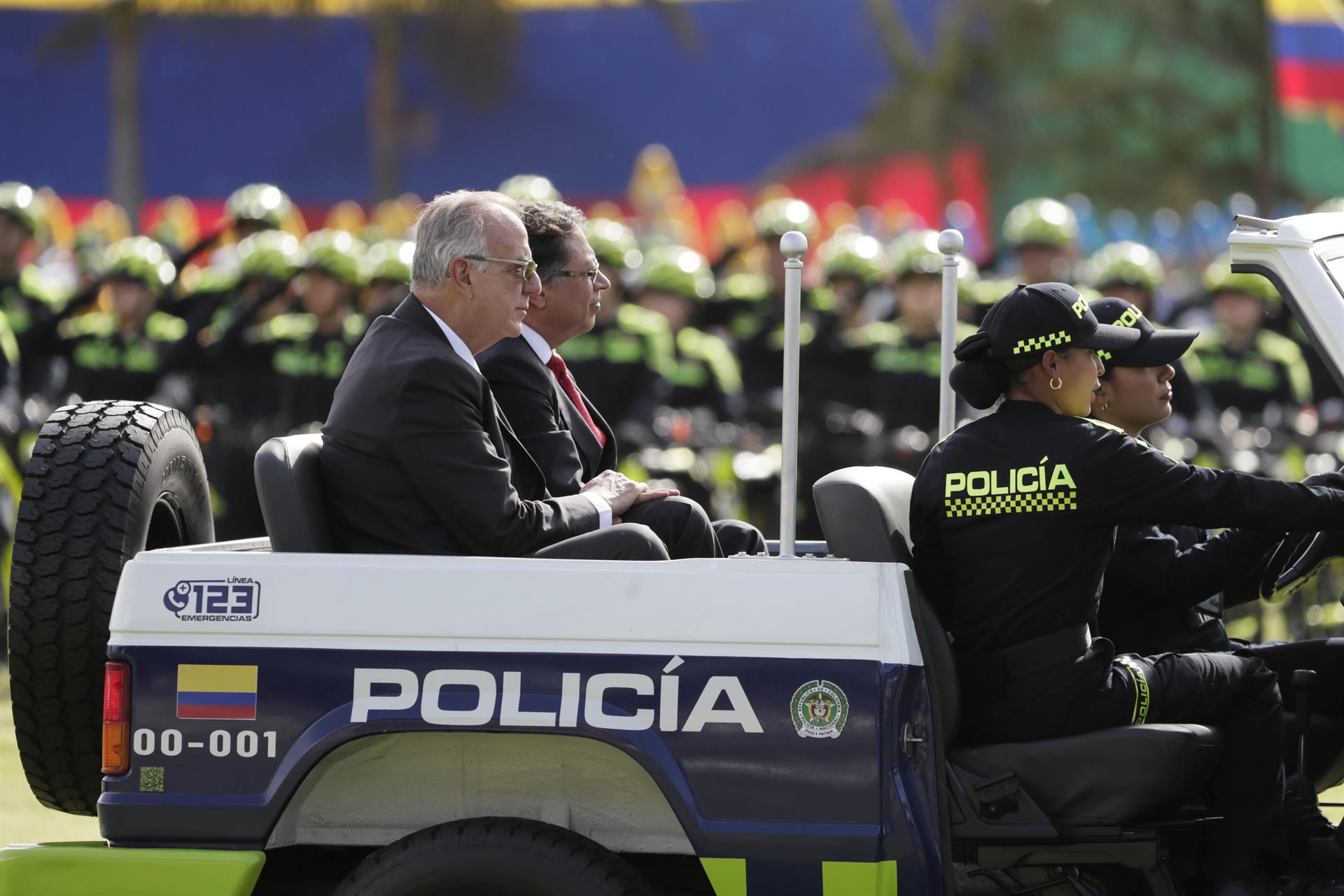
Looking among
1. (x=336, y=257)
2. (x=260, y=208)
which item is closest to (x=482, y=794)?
(x=336, y=257)

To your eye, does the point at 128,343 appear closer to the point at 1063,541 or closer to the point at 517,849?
the point at 517,849

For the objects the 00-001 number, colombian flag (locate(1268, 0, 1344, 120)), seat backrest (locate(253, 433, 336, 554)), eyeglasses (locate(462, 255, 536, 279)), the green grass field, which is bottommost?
the green grass field

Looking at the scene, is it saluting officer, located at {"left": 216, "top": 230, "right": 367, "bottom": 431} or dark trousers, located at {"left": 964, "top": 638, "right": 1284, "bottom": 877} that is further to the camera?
saluting officer, located at {"left": 216, "top": 230, "right": 367, "bottom": 431}

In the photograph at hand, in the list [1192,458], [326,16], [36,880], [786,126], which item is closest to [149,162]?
[326,16]

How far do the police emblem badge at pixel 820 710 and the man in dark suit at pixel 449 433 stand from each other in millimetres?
544

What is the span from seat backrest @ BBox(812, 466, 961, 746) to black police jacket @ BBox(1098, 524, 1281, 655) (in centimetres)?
56

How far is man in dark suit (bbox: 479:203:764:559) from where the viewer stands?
13.9 ft

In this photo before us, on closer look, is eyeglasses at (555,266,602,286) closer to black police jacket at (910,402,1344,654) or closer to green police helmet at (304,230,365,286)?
black police jacket at (910,402,1344,654)

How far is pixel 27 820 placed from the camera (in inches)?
255

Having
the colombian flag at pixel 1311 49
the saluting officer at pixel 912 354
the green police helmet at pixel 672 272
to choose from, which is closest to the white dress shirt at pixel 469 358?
the saluting officer at pixel 912 354

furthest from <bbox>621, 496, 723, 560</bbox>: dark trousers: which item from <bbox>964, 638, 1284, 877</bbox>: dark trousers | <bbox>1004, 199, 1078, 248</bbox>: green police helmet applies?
<bbox>1004, 199, 1078, 248</bbox>: green police helmet

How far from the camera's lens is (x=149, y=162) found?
21828mm

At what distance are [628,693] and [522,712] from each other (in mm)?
207

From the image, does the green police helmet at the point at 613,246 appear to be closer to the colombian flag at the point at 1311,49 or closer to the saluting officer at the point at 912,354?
the saluting officer at the point at 912,354
